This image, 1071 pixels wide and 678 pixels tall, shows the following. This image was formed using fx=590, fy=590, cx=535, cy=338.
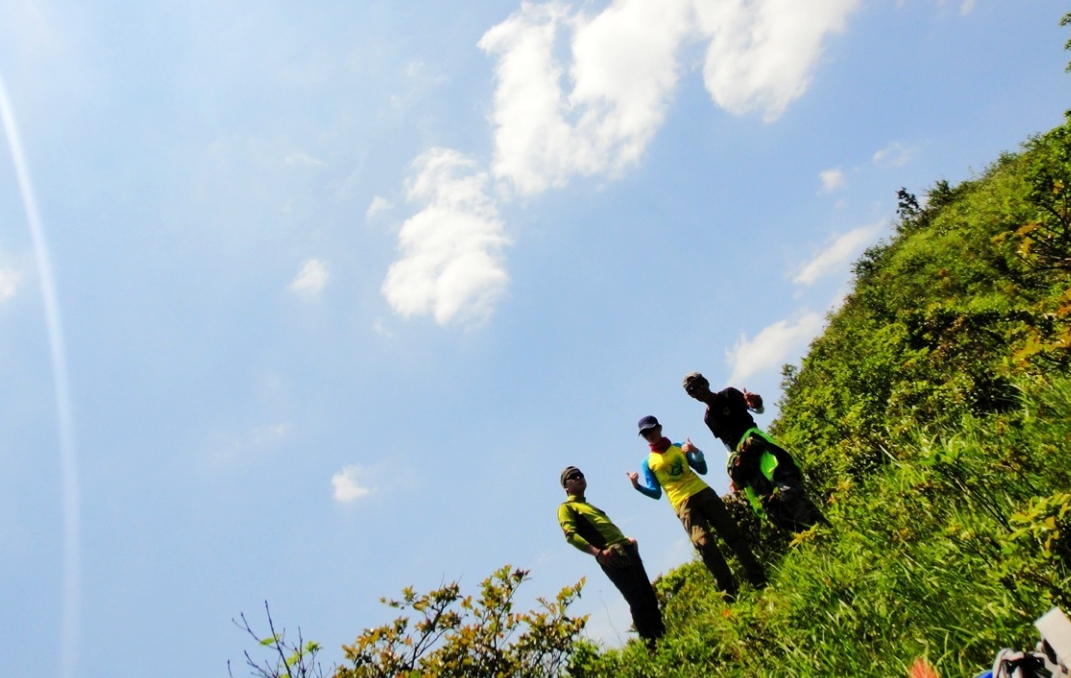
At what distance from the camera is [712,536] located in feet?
19.5

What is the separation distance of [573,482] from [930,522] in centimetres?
372

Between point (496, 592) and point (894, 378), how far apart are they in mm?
5793

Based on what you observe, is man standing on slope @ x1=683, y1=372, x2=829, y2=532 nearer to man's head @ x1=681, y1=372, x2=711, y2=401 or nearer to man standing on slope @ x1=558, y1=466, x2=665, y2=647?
man's head @ x1=681, y1=372, x2=711, y2=401

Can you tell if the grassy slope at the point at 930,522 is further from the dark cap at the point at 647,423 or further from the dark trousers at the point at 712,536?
the dark cap at the point at 647,423

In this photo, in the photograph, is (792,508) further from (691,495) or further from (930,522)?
(930,522)

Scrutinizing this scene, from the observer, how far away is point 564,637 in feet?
18.4

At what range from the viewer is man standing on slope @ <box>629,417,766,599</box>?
18.6 feet

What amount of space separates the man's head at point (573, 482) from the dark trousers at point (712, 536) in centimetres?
106

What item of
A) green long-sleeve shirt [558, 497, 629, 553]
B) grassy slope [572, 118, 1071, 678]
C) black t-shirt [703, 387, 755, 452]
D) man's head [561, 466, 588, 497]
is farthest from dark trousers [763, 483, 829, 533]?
man's head [561, 466, 588, 497]

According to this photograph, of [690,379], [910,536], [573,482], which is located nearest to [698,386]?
[690,379]

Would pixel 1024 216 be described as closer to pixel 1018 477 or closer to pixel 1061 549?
pixel 1018 477

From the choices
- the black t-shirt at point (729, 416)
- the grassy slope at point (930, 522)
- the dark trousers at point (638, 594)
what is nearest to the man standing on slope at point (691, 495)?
the black t-shirt at point (729, 416)

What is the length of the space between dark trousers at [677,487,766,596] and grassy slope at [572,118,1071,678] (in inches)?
15.3

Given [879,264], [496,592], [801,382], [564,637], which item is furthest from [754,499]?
[879,264]
